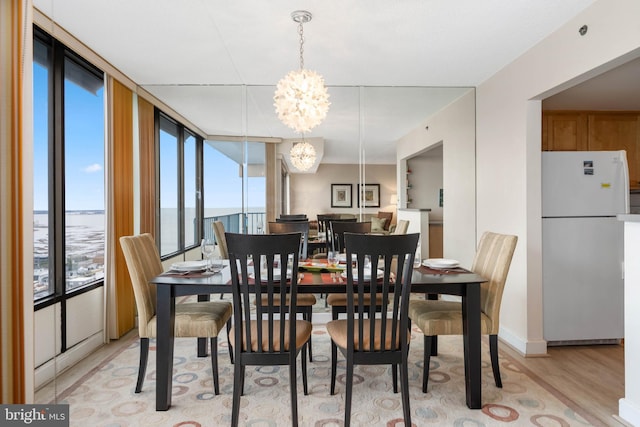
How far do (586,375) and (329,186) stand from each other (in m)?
2.92

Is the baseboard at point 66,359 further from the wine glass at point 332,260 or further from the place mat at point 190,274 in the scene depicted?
the wine glass at point 332,260

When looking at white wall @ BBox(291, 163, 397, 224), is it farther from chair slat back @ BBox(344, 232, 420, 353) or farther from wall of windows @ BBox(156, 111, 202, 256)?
chair slat back @ BBox(344, 232, 420, 353)

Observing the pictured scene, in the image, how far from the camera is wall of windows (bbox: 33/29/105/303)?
2.82 meters

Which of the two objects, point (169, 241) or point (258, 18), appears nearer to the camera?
point (258, 18)

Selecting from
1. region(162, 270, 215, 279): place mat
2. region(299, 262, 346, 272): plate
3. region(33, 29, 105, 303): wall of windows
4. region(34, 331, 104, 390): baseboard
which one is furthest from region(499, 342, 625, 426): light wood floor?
region(33, 29, 105, 303): wall of windows

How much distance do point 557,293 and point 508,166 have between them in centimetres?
116

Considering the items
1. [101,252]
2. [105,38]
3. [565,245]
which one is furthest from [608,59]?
[101,252]

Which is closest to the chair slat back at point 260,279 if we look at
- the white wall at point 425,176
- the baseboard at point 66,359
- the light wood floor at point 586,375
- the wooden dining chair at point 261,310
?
the wooden dining chair at point 261,310

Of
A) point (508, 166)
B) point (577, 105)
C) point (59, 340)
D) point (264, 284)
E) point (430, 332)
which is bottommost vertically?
point (59, 340)

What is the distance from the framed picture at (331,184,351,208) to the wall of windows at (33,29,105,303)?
7.70ft

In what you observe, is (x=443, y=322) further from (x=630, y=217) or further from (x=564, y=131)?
(x=564, y=131)

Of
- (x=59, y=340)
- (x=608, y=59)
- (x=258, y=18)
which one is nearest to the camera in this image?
(x=608, y=59)

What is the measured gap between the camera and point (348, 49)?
10.6 ft

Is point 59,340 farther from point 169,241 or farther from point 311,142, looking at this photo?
point 311,142
